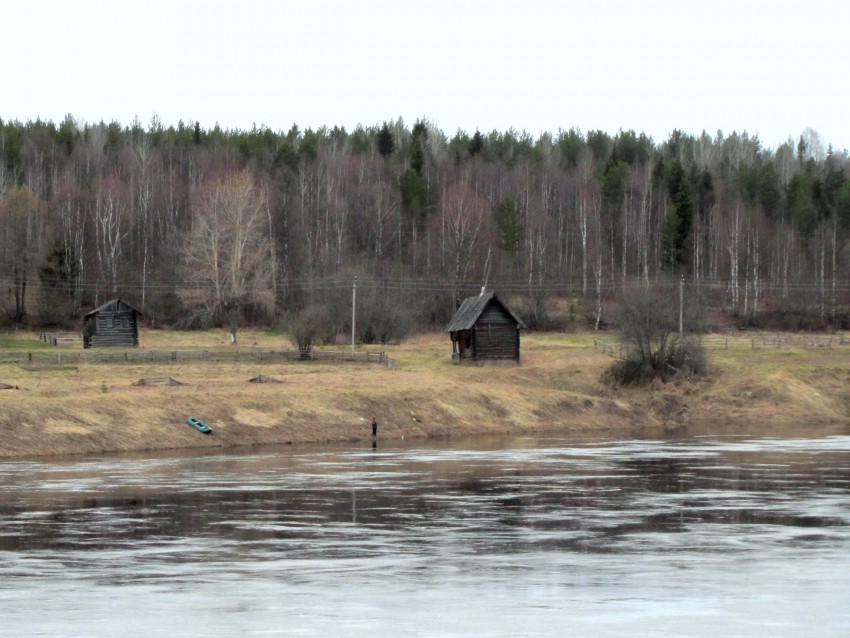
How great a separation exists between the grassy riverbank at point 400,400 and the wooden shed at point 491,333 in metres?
1.56

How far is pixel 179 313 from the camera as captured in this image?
11756cm

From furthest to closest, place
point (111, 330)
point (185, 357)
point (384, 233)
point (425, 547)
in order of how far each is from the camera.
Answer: point (384, 233) → point (111, 330) → point (185, 357) → point (425, 547)

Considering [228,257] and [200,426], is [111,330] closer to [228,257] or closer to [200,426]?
[228,257]

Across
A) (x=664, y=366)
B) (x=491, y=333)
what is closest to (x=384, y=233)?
(x=491, y=333)

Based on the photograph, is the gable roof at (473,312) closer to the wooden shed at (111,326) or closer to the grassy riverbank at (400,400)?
the grassy riverbank at (400,400)

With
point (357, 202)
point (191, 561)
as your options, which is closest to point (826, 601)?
point (191, 561)

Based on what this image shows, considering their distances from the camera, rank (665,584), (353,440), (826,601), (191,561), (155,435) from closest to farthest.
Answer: (826,601) < (665,584) < (191,561) < (155,435) < (353,440)

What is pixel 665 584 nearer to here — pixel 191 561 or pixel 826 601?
pixel 826 601

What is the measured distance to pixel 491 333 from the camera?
8181cm

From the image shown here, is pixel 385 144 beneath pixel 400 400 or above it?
above

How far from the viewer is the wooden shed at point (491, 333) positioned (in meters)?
81.4

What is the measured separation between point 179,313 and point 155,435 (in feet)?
215

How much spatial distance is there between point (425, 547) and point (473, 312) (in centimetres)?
5580

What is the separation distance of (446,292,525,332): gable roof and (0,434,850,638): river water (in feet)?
112
